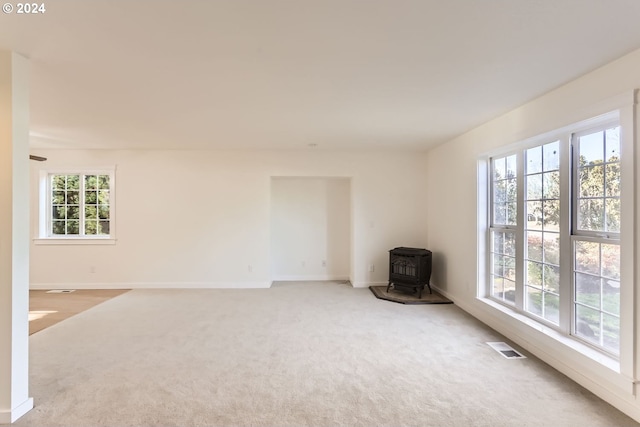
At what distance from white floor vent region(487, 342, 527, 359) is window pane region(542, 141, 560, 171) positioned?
5.81 ft

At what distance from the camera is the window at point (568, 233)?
7.94ft

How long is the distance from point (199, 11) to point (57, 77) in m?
1.71

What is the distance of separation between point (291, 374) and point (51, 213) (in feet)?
19.0

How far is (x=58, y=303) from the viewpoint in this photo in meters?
4.71

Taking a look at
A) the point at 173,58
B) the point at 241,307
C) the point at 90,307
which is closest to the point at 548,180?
the point at 173,58

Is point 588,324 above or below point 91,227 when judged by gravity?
below

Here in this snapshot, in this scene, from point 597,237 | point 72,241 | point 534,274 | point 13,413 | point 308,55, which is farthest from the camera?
point 72,241

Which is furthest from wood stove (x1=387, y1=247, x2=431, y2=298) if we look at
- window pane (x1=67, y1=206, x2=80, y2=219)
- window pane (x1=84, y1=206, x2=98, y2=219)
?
window pane (x1=67, y1=206, x2=80, y2=219)

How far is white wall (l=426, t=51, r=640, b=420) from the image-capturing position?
2158 mm

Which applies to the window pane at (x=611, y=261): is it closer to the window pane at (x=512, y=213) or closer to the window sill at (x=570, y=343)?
the window sill at (x=570, y=343)

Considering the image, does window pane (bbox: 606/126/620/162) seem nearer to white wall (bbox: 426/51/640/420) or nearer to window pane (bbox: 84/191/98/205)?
white wall (bbox: 426/51/640/420)

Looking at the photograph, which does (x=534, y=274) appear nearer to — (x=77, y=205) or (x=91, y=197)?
(x=91, y=197)

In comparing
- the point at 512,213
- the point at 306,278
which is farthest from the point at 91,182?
the point at 512,213

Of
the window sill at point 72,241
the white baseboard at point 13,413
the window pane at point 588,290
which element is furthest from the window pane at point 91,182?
the window pane at point 588,290
